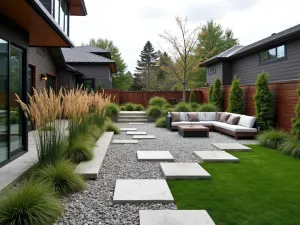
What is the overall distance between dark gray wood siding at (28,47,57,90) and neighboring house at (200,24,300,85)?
9268 millimetres

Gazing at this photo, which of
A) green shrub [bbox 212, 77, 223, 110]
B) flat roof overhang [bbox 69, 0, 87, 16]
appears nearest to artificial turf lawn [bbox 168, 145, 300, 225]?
green shrub [bbox 212, 77, 223, 110]

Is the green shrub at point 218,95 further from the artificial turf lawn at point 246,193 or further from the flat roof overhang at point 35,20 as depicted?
the flat roof overhang at point 35,20

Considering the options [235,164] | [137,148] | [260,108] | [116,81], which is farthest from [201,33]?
[116,81]

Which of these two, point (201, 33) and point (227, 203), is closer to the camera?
point (227, 203)

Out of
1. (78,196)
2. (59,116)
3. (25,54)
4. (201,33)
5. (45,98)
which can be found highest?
(201,33)

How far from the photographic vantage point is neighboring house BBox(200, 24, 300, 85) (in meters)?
11.1

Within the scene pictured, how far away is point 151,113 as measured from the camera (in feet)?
47.4

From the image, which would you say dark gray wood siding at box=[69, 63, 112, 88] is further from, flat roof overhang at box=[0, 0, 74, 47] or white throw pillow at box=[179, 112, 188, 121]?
flat roof overhang at box=[0, 0, 74, 47]

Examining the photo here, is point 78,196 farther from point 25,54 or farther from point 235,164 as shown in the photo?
point 25,54

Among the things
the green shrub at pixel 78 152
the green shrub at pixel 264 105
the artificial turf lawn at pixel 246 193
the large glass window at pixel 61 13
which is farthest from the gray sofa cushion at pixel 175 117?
the green shrub at pixel 78 152

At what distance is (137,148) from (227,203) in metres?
4.06

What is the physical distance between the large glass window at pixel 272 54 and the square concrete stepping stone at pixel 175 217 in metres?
10.8

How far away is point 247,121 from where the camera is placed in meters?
9.05

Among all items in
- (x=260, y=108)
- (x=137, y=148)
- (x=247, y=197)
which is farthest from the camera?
(x=260, y=108)
